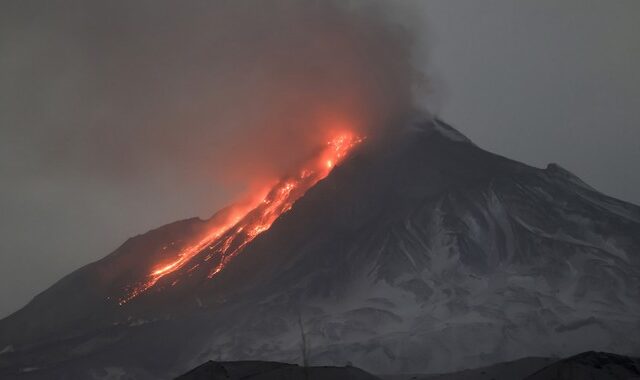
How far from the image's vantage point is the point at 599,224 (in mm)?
82562

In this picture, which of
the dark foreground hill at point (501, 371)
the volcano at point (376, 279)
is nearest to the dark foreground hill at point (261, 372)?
the dark foreground hill at point (501, 371)

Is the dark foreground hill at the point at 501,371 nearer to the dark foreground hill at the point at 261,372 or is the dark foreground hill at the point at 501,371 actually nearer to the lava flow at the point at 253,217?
the dark foreground hill at the point at 261,372

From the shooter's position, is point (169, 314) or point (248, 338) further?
point (169, 314)

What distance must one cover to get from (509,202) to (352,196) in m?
17.4

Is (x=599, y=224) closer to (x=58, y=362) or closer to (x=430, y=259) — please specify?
(x=430, y=259)

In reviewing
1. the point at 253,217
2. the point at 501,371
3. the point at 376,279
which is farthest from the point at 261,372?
the point at 253,217

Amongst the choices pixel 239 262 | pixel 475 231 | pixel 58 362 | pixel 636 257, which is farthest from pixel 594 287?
pixel 58 362

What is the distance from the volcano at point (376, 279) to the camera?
223ft

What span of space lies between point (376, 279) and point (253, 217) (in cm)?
2234

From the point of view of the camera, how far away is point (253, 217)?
9594 cm

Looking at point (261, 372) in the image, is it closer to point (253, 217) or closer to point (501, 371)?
point (501, 371)

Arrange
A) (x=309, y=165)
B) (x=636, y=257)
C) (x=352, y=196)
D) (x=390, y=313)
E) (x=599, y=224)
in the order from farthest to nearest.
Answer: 1. (x=309, y=165)
2. (x=352, y=196)
3. (x=599, y=224)
4. (x=636, y=257)
5. (x=390, y=313)

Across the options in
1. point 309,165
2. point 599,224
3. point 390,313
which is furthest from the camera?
point 309,165

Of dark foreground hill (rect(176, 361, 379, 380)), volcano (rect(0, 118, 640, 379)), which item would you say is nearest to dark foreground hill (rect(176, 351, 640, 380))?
dark foreground hill (rect(176, 361, 379, 380))
